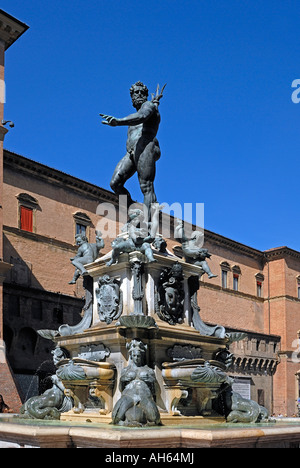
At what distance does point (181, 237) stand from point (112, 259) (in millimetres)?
1434

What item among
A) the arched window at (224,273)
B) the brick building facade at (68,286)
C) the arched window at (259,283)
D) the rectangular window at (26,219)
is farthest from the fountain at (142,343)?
the arched window at (259,283)

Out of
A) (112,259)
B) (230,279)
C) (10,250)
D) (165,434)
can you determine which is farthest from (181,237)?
(230,279)

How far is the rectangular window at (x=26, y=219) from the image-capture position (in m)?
31.7

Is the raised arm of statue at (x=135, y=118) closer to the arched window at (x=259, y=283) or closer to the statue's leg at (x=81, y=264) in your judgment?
the statue's leg at (x=81, y=264)

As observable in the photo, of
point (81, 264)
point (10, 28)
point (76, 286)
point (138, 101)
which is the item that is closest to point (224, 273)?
point (76, 286)

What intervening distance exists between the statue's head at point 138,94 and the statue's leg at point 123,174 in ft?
2.61

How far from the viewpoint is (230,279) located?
48750 mm

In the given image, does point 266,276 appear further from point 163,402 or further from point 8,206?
point 163,402

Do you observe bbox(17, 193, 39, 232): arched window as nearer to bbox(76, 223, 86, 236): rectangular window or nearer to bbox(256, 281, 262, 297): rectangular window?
bbox(76, 223, 86, 236): rectangular window

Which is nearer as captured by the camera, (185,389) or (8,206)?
(185,389)

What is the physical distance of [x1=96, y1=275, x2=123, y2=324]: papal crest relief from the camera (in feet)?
28.1

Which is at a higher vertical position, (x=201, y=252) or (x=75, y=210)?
(x=75, y=210)

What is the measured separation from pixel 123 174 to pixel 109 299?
6.92 feet

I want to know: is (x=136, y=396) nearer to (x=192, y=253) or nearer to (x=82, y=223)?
(x=192, y=253)
